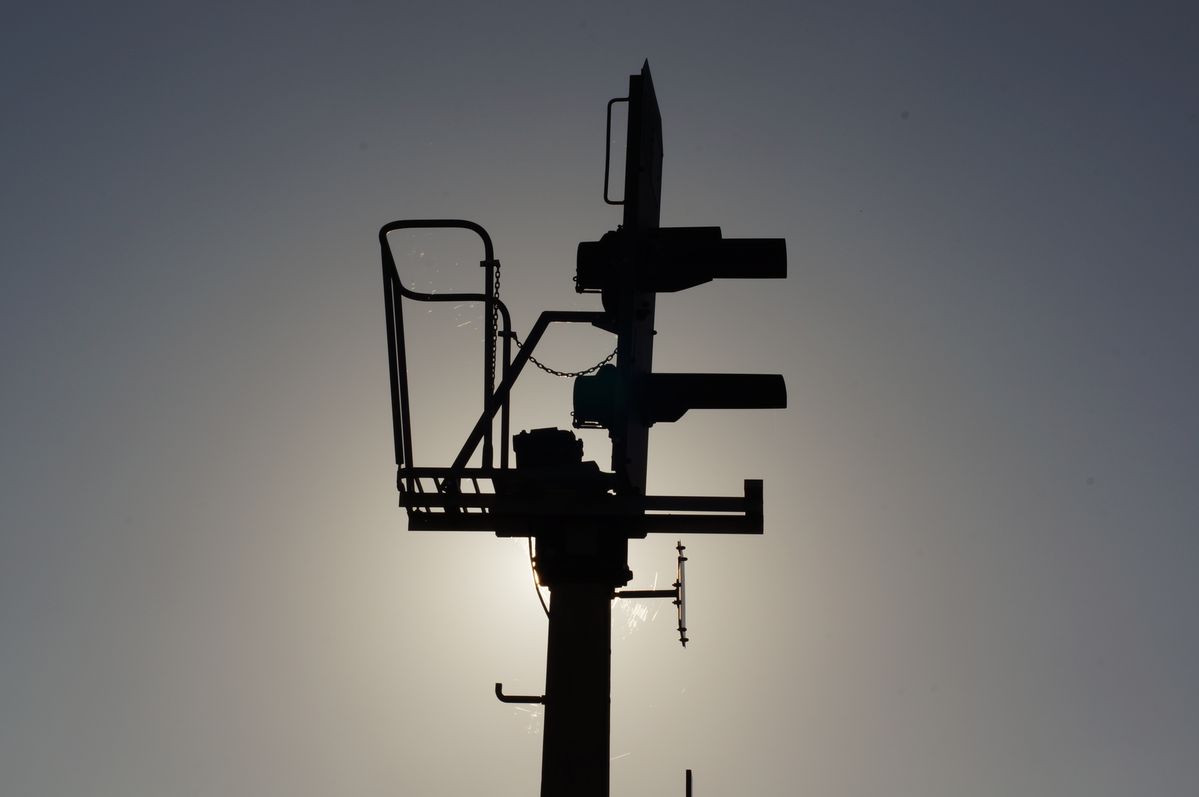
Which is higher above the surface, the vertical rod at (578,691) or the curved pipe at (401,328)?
the curved pipe at (401,328)

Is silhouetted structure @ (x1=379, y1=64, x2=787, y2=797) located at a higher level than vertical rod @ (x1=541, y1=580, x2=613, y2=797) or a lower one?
higher

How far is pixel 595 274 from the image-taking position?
8562 millimetres

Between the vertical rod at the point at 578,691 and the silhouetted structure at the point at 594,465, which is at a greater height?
the silhouetted structure at the point at 594,465

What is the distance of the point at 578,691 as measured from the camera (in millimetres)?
7840

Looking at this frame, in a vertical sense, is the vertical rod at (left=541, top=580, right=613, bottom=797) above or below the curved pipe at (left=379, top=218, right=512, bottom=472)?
below

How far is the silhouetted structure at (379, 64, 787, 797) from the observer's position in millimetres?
7848

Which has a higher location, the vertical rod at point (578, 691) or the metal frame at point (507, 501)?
the metal frame at point (507, 501)

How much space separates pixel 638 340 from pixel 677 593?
2.12 metres

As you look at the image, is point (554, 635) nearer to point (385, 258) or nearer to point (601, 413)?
point (601, 413)

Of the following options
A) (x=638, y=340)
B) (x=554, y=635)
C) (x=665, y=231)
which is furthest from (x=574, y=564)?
(x=665, y=231)

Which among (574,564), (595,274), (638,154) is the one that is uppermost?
(638,154)

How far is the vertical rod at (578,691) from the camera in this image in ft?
25.3

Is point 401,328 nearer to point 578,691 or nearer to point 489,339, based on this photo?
point 489,339

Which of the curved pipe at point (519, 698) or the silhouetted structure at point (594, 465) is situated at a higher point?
the silhouetted structure at point (594, 465)
